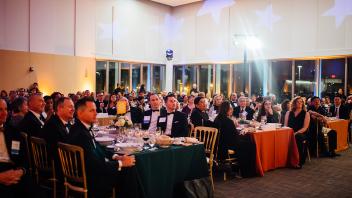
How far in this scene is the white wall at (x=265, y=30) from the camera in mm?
12000

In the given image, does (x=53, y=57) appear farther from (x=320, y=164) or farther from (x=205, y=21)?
(x=320, y=164)

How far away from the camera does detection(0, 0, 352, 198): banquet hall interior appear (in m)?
3.66

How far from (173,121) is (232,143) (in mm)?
1174

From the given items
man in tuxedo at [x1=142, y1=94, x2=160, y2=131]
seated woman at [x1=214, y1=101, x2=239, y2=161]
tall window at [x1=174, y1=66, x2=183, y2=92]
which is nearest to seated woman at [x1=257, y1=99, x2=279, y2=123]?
seated woman at [x1=214, y1=101, x2=239, y2=161]

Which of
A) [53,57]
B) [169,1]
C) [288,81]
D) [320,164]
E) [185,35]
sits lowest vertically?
[320,164]

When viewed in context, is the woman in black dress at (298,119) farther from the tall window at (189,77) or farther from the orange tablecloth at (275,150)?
the tall window at (189,77)

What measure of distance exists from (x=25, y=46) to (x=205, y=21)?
8.13 m

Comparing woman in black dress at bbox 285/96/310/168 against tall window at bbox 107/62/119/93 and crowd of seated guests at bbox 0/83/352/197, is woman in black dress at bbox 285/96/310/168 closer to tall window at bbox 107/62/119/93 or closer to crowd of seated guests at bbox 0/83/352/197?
crowd of seated guests at bbox 0/83/352/197

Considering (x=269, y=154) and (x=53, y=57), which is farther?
(x=53, y=57)

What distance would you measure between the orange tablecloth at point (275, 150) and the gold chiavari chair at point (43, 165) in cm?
346

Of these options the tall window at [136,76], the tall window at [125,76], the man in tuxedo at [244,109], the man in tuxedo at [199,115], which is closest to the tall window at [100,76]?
the tall window at [125,76]

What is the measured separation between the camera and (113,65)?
50.2 ft

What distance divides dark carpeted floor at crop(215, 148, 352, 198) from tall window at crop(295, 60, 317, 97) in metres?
6.62

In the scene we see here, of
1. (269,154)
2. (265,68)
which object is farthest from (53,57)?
(269,154)
